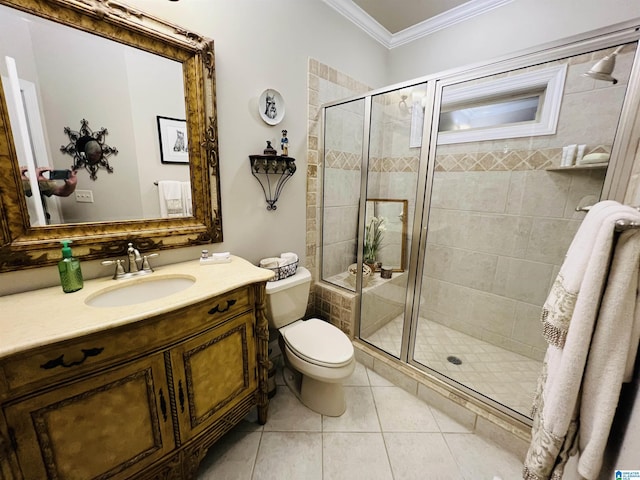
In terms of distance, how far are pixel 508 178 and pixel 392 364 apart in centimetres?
157

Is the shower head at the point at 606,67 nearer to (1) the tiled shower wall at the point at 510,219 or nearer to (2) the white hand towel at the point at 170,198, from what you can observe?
(1) the tiled shower wall at the point at 510,219

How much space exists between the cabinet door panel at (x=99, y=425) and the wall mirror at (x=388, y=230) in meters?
1.76

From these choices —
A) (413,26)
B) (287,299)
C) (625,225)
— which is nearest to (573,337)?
(625,225)

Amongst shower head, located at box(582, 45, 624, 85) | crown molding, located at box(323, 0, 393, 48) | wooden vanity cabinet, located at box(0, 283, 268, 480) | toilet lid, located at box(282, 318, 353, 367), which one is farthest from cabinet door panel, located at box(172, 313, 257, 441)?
crown molding, located at box(323, 0, 393, 48)

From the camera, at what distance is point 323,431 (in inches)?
56.3

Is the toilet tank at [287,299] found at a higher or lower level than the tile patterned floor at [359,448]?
higher

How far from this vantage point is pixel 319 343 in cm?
153

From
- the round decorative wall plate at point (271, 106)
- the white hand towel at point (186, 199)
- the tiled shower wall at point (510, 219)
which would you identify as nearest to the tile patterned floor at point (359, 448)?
the tiled shower wall at point (510, 219)

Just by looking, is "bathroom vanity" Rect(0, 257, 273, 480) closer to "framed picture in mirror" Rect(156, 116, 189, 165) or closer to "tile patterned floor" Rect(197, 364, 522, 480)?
"tile patterned floor" Rect(197, 364, 522, 480)

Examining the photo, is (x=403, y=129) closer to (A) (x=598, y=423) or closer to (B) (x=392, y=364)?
(B) (x=392, y=364)

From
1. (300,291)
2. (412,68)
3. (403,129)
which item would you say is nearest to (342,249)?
(300,291)

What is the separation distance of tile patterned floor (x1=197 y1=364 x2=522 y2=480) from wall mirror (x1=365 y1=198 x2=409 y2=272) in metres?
1.09

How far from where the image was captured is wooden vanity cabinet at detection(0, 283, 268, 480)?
0.75 metres

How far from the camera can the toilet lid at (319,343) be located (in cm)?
141
